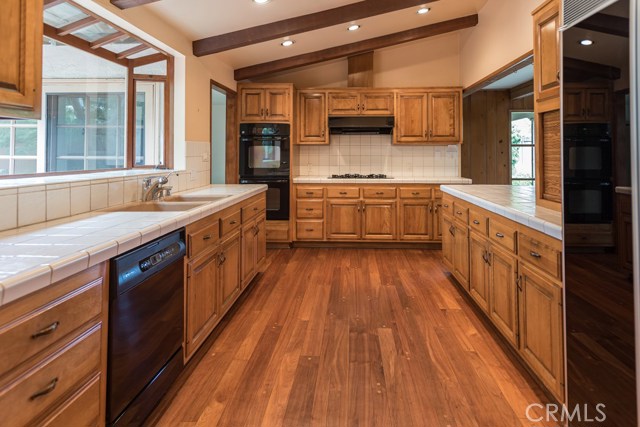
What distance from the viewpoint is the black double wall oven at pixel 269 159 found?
5125 millimetres

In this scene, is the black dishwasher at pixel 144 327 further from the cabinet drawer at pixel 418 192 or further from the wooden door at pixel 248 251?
the cabinet drawer at pixel 418 192

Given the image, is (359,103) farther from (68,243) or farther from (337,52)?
(68,243)

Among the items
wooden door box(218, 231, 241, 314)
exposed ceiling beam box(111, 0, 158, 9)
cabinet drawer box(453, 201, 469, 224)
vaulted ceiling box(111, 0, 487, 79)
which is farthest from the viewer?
vaulted ceiling box(111, 0, 487, 79)

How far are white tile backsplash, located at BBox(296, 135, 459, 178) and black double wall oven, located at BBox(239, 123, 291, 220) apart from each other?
25.1 inches

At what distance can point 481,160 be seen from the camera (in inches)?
249

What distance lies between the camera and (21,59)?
134cm

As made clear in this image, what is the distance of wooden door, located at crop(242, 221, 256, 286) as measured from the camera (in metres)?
3.12

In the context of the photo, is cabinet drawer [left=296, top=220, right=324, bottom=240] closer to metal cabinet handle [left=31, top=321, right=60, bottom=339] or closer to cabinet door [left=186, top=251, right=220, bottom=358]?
cabinet door [left=186, top=251, right=220, bottom=358]

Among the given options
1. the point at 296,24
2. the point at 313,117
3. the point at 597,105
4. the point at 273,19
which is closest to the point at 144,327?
the point at 597,105

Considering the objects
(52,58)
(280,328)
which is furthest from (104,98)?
(280,328)

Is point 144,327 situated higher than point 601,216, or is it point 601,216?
point 601,216

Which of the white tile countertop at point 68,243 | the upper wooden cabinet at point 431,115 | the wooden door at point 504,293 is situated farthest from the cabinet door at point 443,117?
the white tile countertop at point 68,243

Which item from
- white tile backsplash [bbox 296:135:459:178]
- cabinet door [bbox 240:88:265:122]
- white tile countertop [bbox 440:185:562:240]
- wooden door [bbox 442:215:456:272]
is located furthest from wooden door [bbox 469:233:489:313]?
cabinet door [bbox 240:88:265:122]

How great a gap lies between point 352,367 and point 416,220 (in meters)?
3.26
